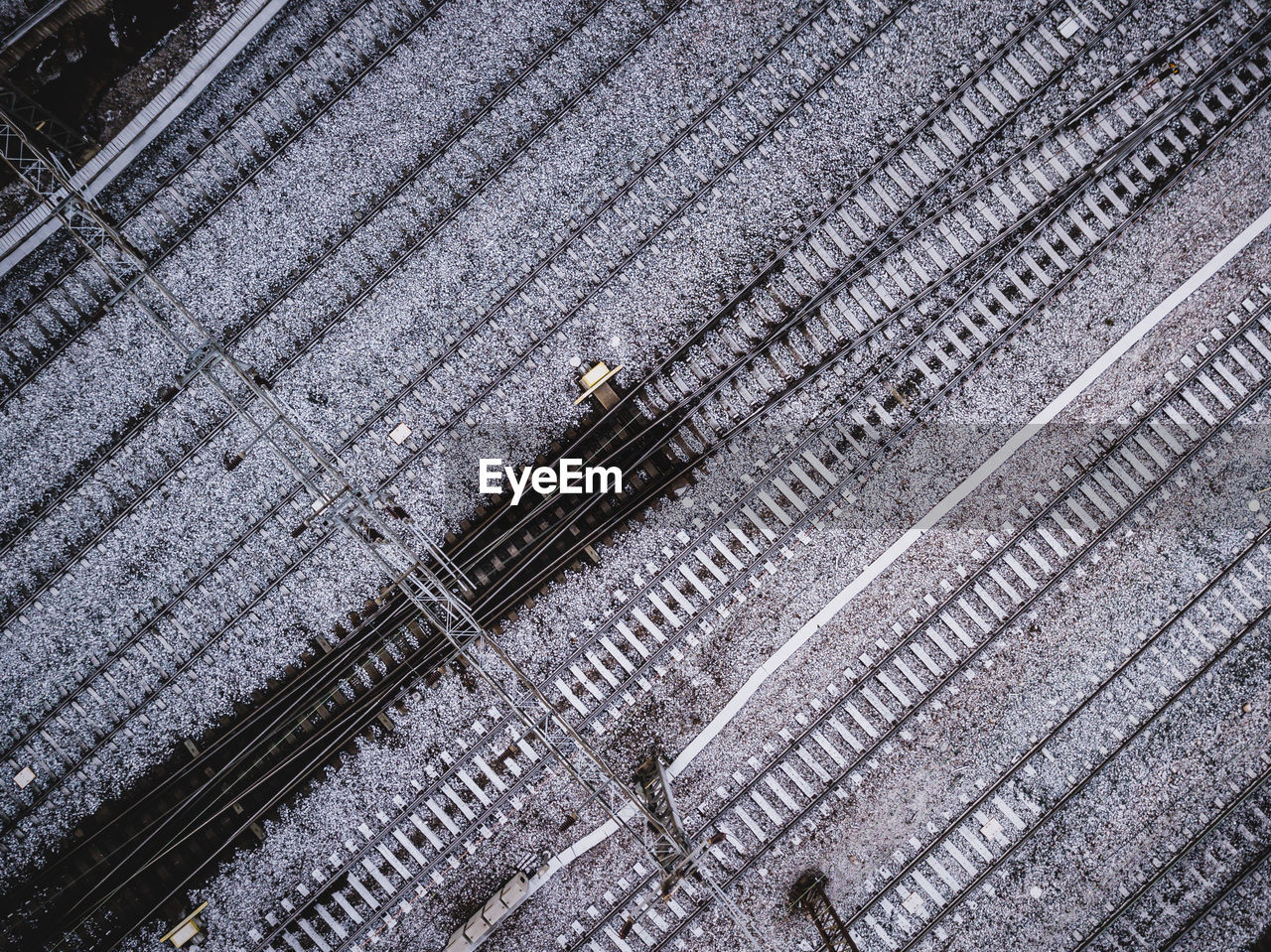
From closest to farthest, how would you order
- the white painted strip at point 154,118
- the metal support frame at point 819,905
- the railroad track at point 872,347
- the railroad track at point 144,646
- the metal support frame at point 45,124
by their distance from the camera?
the metal support frame at point 45,124, the white painted strip at point 154,118, the metal support frame at point 819,905, the railroad track at point 872,347, the railroad track at point 144,646

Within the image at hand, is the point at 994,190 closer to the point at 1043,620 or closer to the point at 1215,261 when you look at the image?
the point at 1215,261

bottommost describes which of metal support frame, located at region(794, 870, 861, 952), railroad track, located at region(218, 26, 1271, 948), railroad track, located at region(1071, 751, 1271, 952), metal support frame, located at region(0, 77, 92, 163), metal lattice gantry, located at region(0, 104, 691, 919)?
railroad track, located at region(1071, 751, 1271, 952)

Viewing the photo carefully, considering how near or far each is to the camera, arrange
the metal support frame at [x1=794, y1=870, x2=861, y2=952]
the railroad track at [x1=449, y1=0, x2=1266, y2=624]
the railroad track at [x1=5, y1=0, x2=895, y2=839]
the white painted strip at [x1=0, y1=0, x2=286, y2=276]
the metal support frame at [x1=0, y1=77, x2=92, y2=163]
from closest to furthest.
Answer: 1. the metal support frame at [x1=0, y1=77, x2=92, y2=163]
2. the white painted strip at [x1=0, y1=0, x2=286, y2=276]
3. the metal support frame at [x1=794, y1=870, x2=861, y2=952]
4. the railroad track at [x1=449, y1=0, x2=1266, y2=624]
5. the railroad track at [x1=5, y1=0, x2=895, y2=839]

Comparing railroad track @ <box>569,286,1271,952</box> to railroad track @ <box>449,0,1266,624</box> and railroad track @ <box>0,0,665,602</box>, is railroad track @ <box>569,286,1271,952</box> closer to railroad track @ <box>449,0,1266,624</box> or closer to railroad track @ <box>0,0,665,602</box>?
railroad track @ <box>449,0,1266,624</box>

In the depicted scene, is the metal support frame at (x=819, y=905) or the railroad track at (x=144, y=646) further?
the railroad track at (x=144, y=646)

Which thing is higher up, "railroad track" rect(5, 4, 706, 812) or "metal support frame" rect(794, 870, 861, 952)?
"railroad track" rect(5, 4, 706, 812)

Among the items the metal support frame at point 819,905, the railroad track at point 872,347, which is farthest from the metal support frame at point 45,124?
the metal support frame at point 819,905

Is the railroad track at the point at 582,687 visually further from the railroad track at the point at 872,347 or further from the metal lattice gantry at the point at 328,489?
the railroad track at the point at 872,347

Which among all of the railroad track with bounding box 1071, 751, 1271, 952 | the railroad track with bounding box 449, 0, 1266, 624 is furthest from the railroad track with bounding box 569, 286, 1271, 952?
the railroad track with bounding box 449, 0, 1266, 624

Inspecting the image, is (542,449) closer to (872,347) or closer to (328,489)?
(328,489)

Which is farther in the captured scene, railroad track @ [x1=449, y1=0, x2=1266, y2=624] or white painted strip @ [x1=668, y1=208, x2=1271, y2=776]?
white painted strip @ [x1=668, y1=208, x2=1271, y2=776]
